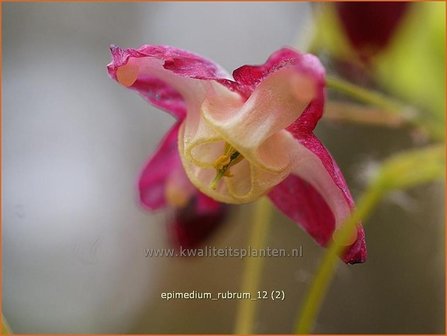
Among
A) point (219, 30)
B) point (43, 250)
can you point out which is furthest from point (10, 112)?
point (219, 30)

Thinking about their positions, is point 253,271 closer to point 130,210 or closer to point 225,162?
point 225,162

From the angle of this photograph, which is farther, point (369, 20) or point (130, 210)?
point (130, 210)

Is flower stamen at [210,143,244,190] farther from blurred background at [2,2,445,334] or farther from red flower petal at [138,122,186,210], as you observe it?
blurred background at [2,2,445,334]

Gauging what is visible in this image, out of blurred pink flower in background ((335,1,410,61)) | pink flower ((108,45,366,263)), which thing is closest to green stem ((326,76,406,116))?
pink flower ((108,45,366,263))

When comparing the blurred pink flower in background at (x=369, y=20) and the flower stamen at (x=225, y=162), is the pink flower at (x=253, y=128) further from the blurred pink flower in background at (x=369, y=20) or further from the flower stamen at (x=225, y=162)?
the blurred pink flower in background at (x=369, y=20)

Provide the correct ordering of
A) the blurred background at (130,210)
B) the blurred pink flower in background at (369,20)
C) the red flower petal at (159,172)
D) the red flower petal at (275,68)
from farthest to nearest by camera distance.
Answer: the blurred background at (130,210)
the blurred pink flower in background at (369,20)
the red flower petal at (159,172)
the red flower petal at (275,68)

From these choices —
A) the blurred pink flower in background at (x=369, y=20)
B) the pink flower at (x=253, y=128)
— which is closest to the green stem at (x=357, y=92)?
the pink flower at (x=253, y=128)

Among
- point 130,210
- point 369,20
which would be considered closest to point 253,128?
point 369,20
